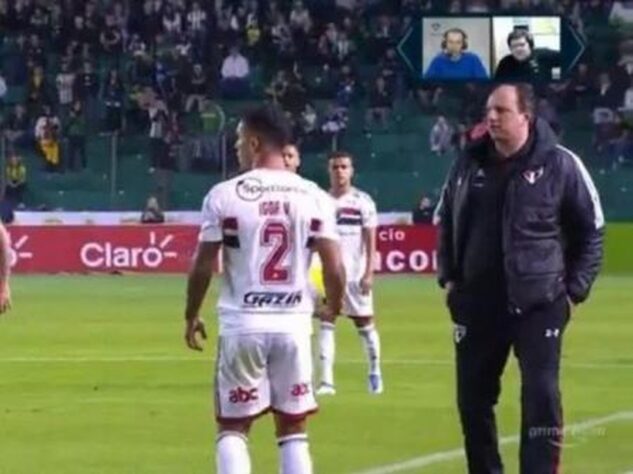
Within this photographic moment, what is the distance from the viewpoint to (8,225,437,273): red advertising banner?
149 ft

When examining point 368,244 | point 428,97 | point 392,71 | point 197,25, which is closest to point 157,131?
point 197,25

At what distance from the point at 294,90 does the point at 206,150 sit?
3557 mm

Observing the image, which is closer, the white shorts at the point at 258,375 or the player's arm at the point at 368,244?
Answer: the white shorts at the point at 258,375

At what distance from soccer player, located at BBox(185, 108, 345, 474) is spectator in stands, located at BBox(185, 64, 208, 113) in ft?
Answer: 129

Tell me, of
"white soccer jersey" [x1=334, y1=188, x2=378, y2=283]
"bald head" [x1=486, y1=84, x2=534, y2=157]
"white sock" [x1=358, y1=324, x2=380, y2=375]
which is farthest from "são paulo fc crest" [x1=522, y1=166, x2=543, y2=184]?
"white soccer jersey" [x1=334, y1=188, x2=378, y2=283]

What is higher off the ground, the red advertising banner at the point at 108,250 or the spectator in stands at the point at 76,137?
the spectator in stands at the point at 76,137

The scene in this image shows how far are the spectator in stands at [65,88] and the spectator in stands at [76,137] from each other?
8.6 inches

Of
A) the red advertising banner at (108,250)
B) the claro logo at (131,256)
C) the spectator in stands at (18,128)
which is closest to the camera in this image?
the red advertising banner at (108,250)

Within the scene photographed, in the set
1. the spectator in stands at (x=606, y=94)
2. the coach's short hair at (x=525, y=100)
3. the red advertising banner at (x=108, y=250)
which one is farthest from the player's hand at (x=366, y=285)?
the spectator in stands at (x=606, y=94)

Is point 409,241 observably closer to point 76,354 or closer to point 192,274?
point 76,354

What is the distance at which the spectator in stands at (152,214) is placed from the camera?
4647 centimetres

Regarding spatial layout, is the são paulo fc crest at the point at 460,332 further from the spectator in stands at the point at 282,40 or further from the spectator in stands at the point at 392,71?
the spectator in stands at the point at 282,40

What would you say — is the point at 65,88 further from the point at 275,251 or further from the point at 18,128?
the point at 275,251

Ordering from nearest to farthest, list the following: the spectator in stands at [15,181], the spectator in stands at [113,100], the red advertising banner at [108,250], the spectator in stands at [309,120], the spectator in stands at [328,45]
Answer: the red advertising banner at [108,250], the spectator in stands at [15,181], the spectator in stands at [309,120], the spectator in stands at [113,100], the spectator in stands at [328,45]
